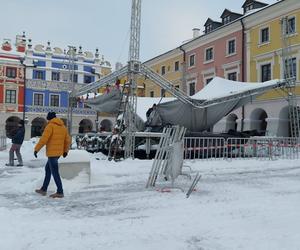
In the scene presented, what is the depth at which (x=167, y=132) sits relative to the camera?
29.6ft

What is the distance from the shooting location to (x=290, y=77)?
830 inches

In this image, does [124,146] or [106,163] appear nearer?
[106,163]

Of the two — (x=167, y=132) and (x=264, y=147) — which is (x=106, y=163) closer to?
(x=167, y=132)

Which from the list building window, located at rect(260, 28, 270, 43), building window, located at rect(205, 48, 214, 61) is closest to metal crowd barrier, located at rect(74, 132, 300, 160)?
building window, located at rect(260, 28, 270, 43)

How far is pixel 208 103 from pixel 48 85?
118ft

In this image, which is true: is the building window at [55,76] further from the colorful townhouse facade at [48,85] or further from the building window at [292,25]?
the building window at [292,25]

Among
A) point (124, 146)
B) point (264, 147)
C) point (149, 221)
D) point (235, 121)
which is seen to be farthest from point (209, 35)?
point (149, 221)

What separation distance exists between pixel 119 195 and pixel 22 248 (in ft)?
12.0

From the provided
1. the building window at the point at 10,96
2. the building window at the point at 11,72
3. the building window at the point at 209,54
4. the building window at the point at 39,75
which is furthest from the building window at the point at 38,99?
the building window at the point at 209,54

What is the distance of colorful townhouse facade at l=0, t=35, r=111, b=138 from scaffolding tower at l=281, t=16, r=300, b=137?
88.8ft

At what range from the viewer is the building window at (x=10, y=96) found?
154 ft

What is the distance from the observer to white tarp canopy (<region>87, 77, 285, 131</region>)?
57.4 ft

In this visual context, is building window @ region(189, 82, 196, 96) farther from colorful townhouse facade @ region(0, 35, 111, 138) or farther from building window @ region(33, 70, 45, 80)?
building window @ region(33, 70, 45, 80)

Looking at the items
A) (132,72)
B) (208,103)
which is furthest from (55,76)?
(132,72)
